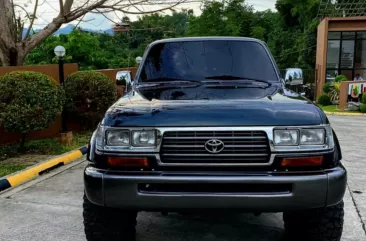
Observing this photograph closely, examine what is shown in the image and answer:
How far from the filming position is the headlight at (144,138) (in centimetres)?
279

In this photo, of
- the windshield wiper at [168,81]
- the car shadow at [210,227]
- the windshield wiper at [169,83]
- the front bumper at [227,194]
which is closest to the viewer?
the front bumper at [227,194]

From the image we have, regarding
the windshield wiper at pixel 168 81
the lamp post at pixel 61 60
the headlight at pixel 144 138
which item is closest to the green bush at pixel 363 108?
the lamp post at pixel 61 60

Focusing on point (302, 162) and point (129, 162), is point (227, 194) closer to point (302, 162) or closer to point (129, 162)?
point (302, 162)

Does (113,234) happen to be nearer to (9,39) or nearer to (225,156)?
(225,156)

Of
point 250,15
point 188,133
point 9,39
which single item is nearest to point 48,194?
point 188,133

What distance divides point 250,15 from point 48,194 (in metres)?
47.2

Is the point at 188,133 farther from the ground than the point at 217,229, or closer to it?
farther from the ground

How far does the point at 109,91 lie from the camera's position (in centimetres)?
947

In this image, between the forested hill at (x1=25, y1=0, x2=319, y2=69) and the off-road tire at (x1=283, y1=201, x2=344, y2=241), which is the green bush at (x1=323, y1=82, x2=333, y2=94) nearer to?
the forested hill at (x1=25, y1=0, x2=319, y2=69)

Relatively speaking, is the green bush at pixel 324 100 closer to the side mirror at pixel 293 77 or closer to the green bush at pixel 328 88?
the green bush at pixel 328 88

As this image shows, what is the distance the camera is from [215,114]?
2.80 metres

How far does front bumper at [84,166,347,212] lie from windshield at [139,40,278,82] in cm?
161

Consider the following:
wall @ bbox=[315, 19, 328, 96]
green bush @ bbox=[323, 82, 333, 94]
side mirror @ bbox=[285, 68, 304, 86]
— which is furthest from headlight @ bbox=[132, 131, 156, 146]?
wall @ bbox=[315, 19, 328, 96]

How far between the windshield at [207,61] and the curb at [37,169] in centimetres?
254
